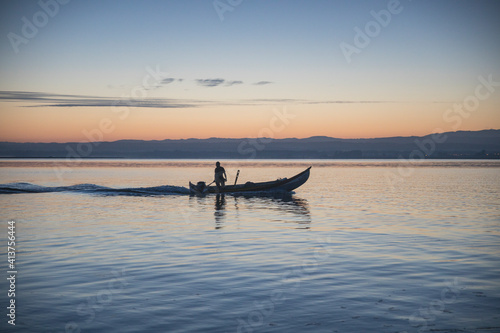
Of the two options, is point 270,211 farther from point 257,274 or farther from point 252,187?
point 257,274

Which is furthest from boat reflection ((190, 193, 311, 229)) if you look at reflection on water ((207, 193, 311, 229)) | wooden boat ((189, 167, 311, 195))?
wooden boat ((189, 167, 311, 195))

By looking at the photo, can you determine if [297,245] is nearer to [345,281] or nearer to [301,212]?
[345,281]

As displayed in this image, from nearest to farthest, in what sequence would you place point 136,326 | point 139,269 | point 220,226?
point 136,326
point 139,269
point 220,226

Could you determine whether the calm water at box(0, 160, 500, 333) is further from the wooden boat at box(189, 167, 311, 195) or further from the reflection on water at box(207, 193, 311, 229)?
the wooden boat at box(189, 167, 311, 195)

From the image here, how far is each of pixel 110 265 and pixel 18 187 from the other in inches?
1524

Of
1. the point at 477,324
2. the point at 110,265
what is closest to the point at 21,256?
the point at 110,265

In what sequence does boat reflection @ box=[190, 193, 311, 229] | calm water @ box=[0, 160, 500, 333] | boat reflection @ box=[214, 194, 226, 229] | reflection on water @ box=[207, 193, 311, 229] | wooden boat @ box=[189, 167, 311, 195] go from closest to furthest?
calm water @ box=[0, 160, 500, 333] < boat reflection @ box=[214, 194, 226, 229] < boat reflection @ box=[190, 193, 311, 229] < reflection on water @ box=[207, 193, 311, 229] < wooden boat @ box=[189, 167, 311, 195]

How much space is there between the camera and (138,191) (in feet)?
148

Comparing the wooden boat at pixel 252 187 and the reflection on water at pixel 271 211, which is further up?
the wooden boat at pixel 252 187

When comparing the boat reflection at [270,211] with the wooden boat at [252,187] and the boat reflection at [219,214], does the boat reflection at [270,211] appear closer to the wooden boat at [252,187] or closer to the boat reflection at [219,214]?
the boat reflection at [219,214]

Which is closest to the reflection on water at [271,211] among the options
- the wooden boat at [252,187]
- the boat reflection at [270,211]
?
the boat reflection at [270,211]

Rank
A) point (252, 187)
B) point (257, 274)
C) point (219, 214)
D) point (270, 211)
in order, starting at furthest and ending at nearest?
point (252, 187) < point (270, 211) < point (219, 214) < point (257, 274)

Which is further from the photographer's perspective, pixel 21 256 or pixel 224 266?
pixel 21 256

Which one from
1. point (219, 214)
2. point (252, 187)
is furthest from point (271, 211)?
point (252, 187)
